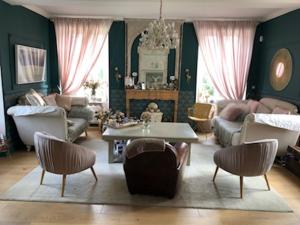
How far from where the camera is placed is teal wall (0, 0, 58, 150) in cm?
416

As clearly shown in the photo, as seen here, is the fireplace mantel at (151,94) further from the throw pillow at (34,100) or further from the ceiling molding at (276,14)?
the ceiling molding at (276,14)

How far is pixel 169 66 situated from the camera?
241 inches

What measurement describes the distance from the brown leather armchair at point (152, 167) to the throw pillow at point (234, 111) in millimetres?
2403

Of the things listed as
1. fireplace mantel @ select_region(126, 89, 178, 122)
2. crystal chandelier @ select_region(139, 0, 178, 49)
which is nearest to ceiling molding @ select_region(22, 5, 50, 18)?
fireplace mantel @ select_region(126, 89, 178, 122)

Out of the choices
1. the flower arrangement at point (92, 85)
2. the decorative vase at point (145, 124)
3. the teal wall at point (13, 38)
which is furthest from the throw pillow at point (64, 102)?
the decorative vase at point (145, 124)

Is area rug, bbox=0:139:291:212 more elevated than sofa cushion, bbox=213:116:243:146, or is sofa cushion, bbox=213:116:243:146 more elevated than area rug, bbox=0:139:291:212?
sofa cushion, bbox=213:116:243:146

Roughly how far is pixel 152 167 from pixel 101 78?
160 inches

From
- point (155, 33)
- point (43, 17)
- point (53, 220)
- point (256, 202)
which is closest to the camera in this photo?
point (53, 220)

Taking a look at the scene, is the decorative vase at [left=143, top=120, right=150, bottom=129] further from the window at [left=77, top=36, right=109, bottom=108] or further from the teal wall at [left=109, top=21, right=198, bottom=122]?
the window at [left=77, top=36, right=109, bottom=108]

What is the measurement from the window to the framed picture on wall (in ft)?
3.54

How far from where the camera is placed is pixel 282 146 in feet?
13.0

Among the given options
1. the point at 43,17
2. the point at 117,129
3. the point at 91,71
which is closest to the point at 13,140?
the point at 117,129

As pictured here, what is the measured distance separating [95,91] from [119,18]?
6.03 ft

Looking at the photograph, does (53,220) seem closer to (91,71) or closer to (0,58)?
(0,58)
